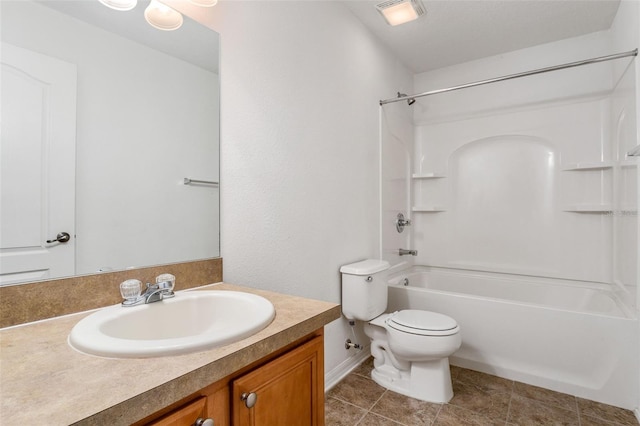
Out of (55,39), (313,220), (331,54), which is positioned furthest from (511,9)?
(55,39)

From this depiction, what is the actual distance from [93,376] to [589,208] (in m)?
3.21

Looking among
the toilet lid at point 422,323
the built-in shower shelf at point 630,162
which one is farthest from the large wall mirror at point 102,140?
the built-in shower shelf at point 630,162

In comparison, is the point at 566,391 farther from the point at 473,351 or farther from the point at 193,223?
the point at 193,223

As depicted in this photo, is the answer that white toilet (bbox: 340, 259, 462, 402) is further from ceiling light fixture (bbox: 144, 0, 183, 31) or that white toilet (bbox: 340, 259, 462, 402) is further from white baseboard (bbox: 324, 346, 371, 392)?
ceiling light fixture (bbox: 144, 0, 183, 31)

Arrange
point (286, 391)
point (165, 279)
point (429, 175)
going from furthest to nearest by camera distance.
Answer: point (429, 175), point (165, 279), point (286, 391)

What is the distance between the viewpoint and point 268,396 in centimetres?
77

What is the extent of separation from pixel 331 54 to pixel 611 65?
2216 millimetres

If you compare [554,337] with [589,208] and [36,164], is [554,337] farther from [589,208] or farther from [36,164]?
[36,164]

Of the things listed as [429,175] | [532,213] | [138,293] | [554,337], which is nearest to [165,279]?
[138,293]

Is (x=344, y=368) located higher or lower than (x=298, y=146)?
lower

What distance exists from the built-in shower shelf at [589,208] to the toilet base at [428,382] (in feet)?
5.66

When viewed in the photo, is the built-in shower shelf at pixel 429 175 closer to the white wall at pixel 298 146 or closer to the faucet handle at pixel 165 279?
the white wall at pixel 298 146

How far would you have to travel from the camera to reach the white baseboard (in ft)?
6.61

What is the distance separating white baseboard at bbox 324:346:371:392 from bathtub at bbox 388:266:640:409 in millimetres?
414
